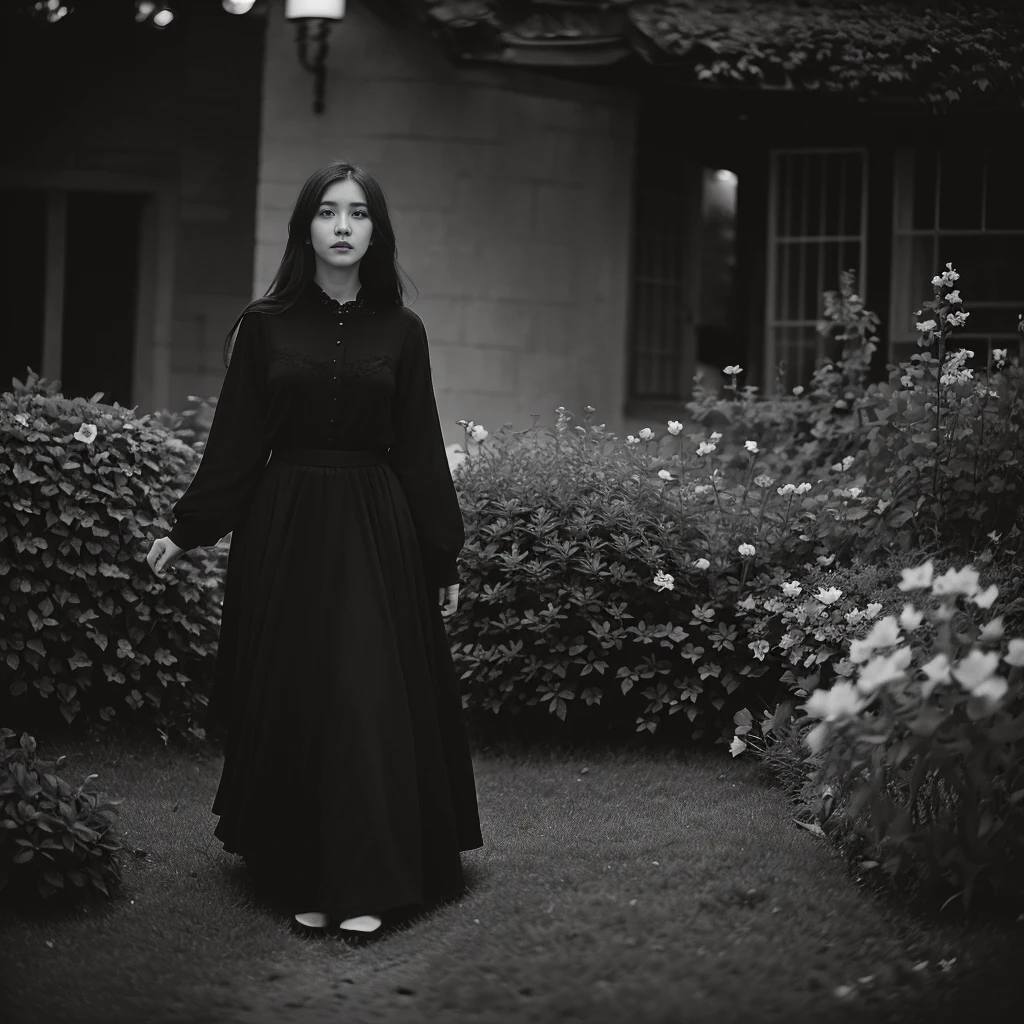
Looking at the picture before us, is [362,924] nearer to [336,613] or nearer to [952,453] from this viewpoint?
[336,613]

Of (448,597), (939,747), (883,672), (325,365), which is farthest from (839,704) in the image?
(325,365)

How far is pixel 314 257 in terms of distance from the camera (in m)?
3.98

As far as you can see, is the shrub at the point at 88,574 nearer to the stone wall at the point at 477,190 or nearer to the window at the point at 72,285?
the stone wall at the point at 477,190

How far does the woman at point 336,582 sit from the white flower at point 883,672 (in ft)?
4.03

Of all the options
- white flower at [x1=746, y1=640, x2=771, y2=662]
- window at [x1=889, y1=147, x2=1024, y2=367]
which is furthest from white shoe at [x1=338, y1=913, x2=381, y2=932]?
window at [x1=889, y1=147, x2=1024, y2=367]

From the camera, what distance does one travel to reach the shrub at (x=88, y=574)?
5.17 metres

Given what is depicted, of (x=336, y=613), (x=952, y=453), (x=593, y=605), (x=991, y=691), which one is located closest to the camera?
(x=991, y=691)

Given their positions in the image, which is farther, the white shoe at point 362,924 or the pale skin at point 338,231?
the pale skin at point 338,231

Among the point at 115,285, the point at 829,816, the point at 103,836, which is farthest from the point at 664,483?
the point at 115,285

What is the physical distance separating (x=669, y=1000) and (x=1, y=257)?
801cm

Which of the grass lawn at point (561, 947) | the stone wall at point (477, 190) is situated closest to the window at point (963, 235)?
the stone wall at point (477, 190)

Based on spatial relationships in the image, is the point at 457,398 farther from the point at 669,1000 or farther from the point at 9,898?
the point at 669,1000

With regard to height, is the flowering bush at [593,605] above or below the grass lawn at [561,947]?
above

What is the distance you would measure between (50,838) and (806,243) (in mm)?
6285
